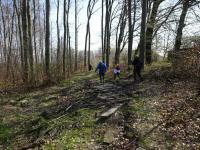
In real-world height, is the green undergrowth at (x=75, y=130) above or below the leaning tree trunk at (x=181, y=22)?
below

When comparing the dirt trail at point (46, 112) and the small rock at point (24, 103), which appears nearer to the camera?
the dirt trail at point (46, 112)

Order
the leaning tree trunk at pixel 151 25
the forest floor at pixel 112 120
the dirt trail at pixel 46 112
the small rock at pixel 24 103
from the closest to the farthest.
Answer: the forest floor at pixel 112 120 < the dirt trail at pixel 46 112 < the small rock at pixel 24 103 < the leaning tree trunk at pixel 151 25

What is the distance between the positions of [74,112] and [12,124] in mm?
2629

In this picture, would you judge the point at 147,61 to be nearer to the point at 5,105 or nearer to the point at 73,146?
the point at 5,105

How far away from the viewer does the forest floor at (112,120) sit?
7.98m

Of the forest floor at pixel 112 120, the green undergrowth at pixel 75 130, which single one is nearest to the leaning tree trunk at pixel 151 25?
the forest floor at pixel 112 120

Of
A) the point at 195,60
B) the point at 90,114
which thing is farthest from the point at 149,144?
the point at 195,60

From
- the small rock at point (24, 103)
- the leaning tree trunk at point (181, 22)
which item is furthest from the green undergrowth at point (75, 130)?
the leaning tree trunk at point (181, 22)

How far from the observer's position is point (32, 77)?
61.9 ft

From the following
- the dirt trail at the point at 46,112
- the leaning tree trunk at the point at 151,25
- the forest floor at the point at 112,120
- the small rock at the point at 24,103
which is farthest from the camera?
the leaning tree trunk at the point at 151,25

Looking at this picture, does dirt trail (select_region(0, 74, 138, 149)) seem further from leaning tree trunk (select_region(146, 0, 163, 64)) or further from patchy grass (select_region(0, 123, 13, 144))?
leaning tree trunk (select_region(146, 0, 163, 64))

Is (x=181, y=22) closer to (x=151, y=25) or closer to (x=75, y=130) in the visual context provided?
(x=151, y=25)

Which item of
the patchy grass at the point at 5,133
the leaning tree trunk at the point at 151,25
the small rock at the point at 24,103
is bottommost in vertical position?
the patchy grass at the point at 5,133

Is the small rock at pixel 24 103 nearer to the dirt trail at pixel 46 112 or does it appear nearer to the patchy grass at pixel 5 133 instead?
the dirt trail at pixel 46 112
